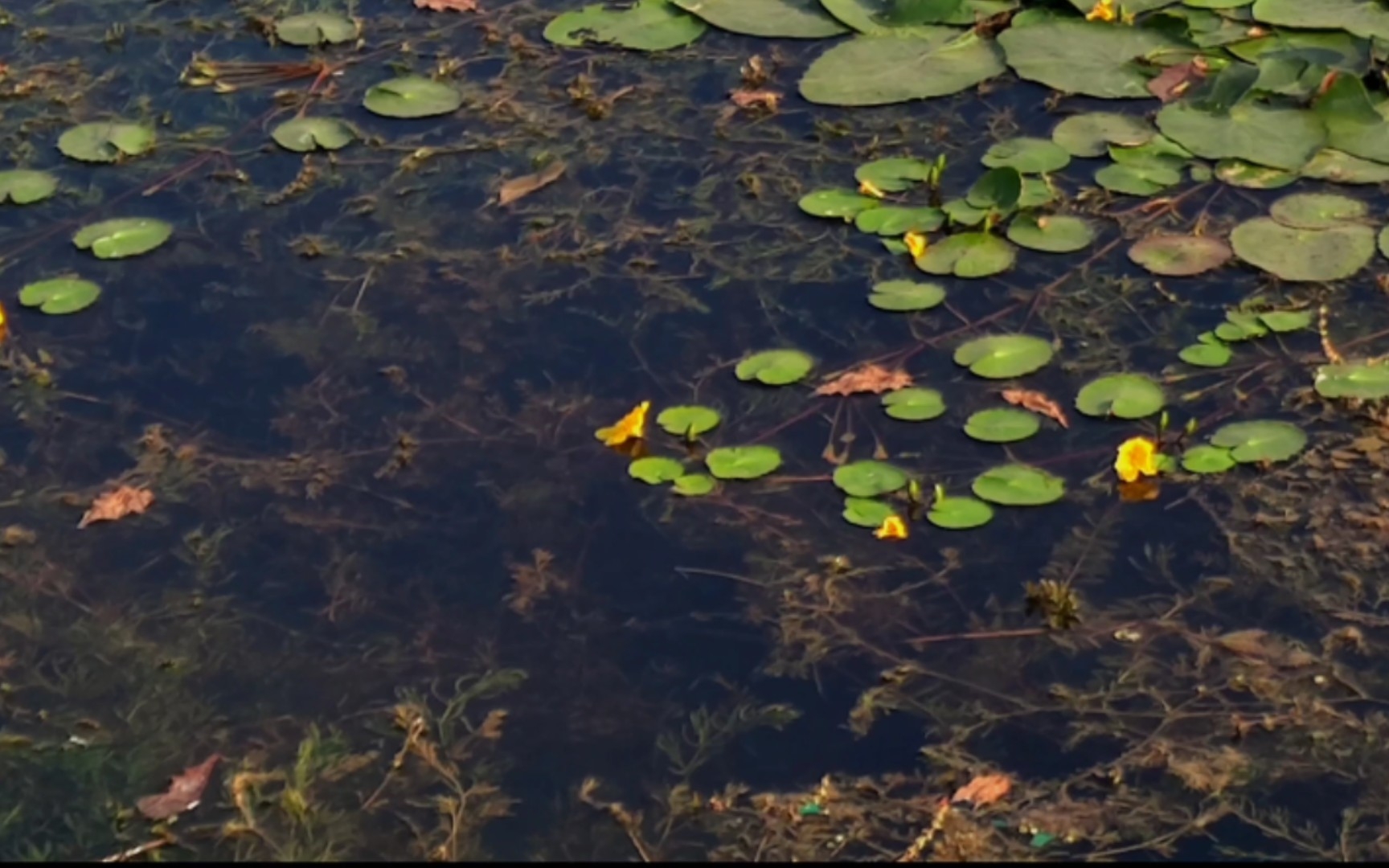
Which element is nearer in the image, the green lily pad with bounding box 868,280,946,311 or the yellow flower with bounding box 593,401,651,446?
the yellow flower with bounding box 593,401,651,446

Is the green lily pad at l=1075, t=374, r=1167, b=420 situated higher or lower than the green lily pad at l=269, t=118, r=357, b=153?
lower

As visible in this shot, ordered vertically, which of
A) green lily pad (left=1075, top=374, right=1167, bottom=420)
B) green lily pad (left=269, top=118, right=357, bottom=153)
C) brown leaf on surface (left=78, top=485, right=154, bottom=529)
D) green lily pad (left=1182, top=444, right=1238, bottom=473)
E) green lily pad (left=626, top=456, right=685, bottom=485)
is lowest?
brown leaf on surface (left=78, top=485, right=154, bottom=529)

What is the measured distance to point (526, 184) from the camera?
3900 mm

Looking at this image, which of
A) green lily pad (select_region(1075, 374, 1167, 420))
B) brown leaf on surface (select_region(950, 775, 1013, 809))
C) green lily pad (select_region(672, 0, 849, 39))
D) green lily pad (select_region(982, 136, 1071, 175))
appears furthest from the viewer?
green lily pad (select_region(672, 0, 849, 39))

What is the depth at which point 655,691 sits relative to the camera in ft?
9.05

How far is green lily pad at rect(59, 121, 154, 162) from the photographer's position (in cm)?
402

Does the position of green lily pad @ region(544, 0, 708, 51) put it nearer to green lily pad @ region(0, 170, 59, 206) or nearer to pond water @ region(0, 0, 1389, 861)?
pond water @ region(0, 0, 1389, 861)

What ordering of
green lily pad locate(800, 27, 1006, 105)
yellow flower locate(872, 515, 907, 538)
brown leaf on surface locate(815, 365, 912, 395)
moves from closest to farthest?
yellow flower locate(872, 515, 907, 538) < brown leaf on surface locate(815, 365, 912, 395) < green lily pad locate(800, 27, 1006, 105)

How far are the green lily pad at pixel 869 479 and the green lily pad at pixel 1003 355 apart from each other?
31 centimetres

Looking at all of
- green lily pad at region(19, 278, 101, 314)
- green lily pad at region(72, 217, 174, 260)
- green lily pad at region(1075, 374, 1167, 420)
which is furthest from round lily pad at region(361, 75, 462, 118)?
green lily pad at region(1075, 374, 1167, 420)

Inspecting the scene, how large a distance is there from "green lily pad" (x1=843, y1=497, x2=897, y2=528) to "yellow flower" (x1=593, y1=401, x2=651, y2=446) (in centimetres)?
37

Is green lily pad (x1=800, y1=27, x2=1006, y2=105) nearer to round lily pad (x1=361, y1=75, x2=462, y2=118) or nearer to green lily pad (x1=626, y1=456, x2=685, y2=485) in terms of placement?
round lily pad (x1=361, y1=75, x2=462, y2=118)

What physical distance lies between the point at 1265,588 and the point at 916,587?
529 mm

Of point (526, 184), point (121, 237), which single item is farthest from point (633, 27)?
point (121, 237)
